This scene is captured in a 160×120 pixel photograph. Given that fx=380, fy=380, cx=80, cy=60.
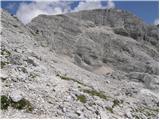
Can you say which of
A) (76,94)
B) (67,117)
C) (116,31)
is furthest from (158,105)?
(116,31)

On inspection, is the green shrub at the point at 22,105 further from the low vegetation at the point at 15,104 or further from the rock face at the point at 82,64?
the rock face at the point at 82,64

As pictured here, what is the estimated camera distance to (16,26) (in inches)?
2921

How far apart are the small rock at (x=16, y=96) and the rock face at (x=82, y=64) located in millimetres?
106

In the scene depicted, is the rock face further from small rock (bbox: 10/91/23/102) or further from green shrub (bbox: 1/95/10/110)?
green shrub (bbox: 1/95/10/110)

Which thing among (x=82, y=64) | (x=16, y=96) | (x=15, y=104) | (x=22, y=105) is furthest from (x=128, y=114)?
(x=82, y=64)

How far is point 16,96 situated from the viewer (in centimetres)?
3772

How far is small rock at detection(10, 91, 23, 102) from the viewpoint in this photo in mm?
37325

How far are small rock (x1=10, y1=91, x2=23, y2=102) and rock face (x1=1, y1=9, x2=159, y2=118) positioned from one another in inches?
4.2

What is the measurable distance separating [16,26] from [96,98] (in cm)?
3391

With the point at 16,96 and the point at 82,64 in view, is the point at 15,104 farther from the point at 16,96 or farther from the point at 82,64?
the point at 82,64

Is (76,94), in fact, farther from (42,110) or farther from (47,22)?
(47,22)

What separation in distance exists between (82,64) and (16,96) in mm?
51188

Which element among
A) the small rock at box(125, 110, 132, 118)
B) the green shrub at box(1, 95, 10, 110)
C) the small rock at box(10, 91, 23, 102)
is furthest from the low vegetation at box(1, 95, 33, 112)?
the small rock at box(125, 110, 132, 118)

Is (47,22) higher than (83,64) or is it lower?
higher
